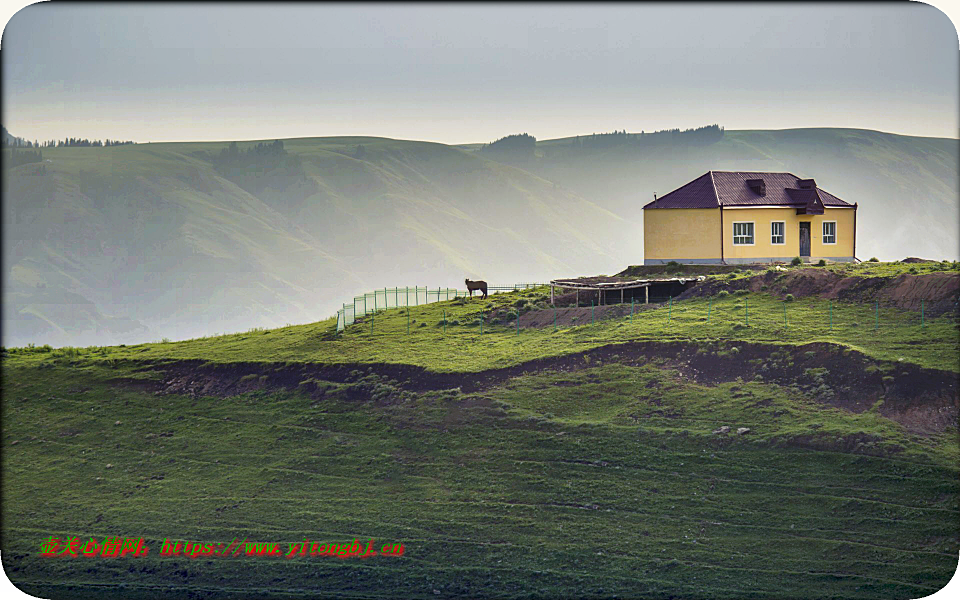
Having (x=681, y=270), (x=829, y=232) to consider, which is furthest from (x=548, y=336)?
(x=829, y=232)

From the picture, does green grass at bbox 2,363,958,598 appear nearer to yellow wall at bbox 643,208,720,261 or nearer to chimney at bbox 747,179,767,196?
yellow wall at bbox 643,208,720,261

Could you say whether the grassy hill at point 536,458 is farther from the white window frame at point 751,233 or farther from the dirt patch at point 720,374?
the white window frame at point 751,233

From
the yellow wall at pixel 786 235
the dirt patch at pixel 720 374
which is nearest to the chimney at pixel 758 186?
the yellow wall at pixel 786 235

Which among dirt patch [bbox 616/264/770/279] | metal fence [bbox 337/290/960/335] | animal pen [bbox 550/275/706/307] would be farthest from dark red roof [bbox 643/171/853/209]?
metal fence [bbox 337/290/960/335]

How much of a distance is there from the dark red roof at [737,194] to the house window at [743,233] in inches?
43.7

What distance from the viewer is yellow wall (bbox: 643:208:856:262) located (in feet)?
188

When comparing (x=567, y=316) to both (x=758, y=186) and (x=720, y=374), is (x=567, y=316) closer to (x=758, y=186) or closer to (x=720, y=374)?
(x=720, y=374)

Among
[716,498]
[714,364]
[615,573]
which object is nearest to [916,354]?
[714,364]

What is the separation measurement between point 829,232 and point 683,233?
856 centimetres

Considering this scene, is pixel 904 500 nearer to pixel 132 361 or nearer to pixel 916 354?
pixel 916 354

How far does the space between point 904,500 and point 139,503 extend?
85.4 ft

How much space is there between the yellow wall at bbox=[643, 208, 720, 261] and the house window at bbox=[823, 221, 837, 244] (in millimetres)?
6570

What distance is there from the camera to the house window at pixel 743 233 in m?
57.5

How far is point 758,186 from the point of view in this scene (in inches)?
2340
